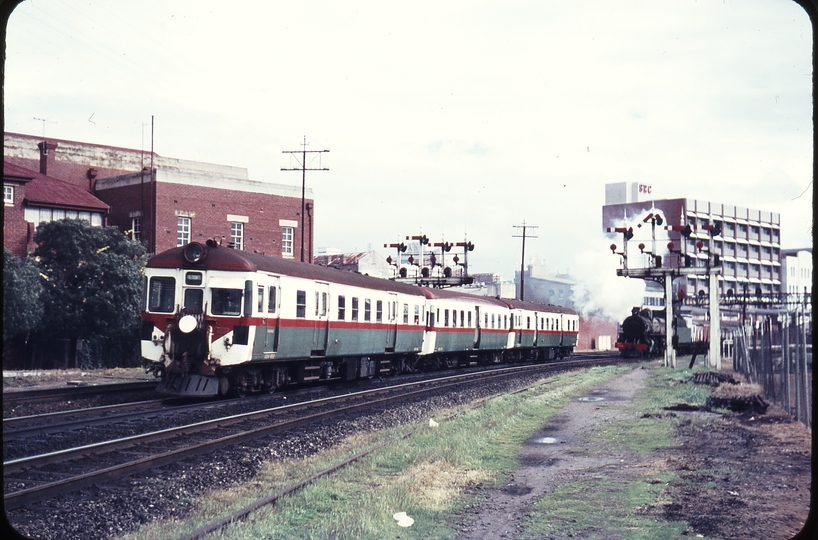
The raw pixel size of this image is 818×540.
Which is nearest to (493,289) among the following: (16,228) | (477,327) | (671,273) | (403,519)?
(671,273)

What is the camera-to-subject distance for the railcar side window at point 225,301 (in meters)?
16.7

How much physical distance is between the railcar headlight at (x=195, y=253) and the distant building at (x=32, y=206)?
1729 centimetres

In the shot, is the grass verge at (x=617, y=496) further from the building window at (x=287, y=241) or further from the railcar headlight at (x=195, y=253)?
the building window at (x=287, y=241)

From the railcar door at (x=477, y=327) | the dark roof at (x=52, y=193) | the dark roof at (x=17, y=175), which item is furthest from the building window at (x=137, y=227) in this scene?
the railcar door at (x=477, y=327)

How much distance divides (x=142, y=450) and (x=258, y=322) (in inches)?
238

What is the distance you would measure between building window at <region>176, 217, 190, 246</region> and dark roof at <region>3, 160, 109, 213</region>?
3953 millimetres

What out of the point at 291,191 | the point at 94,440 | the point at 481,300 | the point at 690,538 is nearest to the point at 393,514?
the point at 690,538

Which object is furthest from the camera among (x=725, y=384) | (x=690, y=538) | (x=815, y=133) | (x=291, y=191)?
(x=291, y=191)

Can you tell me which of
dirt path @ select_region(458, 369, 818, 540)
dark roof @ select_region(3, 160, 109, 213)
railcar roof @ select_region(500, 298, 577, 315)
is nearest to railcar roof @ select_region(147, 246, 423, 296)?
dirt path @ select_region(458, 369, 818, 540)

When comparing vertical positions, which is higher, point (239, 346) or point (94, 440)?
point (239, 346)

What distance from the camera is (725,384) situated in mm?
23594

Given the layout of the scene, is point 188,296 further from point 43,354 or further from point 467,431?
point 43,354

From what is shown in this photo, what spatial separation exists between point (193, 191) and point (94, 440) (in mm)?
A: 31678

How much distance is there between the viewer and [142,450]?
11.1 meters
